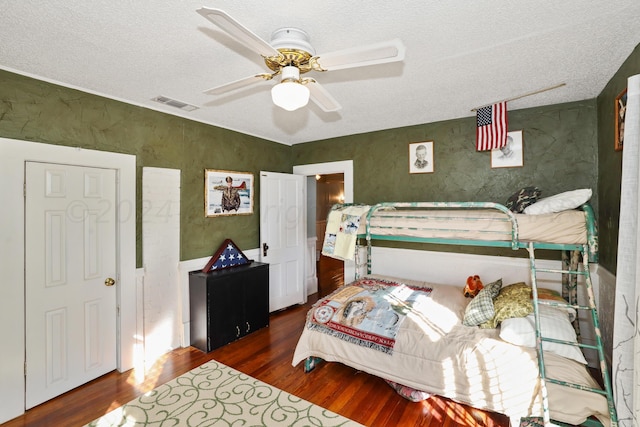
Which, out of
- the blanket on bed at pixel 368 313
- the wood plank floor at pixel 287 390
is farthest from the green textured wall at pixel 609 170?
the wood plank floor at pixel 287 390

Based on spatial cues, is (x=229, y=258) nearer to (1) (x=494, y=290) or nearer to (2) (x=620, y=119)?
(1) (x=494, y=290)

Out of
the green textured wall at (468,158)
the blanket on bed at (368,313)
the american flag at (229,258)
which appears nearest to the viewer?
the blanket on bed at (368,313)

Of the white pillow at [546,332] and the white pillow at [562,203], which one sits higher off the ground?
the white pillow at [562,203]

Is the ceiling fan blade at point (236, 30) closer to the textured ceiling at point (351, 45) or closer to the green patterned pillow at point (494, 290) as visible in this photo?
the textured ceiling at point (351, 45)

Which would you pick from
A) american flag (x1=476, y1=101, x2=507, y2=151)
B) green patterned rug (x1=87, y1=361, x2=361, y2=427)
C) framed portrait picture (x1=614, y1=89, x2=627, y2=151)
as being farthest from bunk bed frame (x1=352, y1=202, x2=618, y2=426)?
green patterned rug (x1=87, y1=361, x2=361, y2=427)

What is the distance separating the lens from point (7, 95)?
2.25 meters

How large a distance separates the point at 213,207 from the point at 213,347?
1674mm

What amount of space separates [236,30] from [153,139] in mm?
2420

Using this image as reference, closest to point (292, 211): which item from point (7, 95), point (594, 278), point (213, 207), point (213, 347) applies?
point (213, 207)

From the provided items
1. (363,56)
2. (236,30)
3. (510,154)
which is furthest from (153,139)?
(510,154)

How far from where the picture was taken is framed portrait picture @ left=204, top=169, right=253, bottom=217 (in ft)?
12.1

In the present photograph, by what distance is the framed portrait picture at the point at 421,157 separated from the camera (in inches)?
148

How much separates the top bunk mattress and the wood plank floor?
1424mm

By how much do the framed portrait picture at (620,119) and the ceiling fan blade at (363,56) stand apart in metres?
1.91
